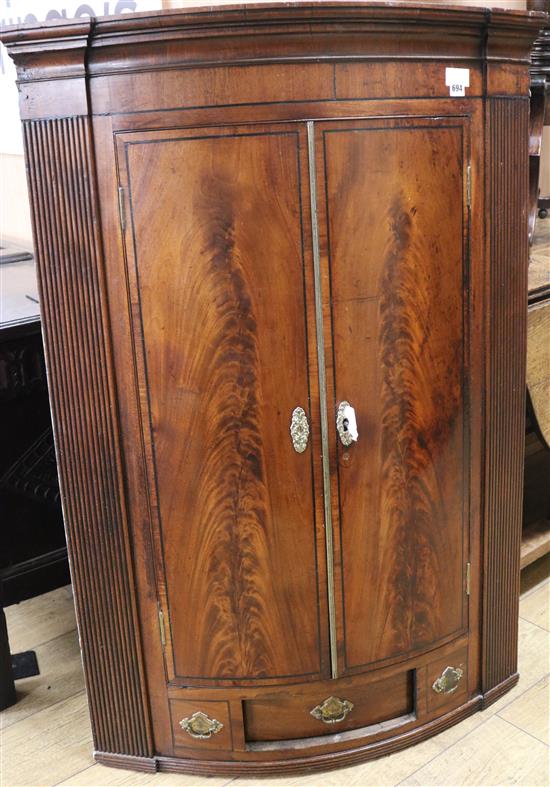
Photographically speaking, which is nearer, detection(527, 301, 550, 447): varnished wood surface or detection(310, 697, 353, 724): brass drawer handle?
detection(310, 697, 353, 724): brass drawer handle

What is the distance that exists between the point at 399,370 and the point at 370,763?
93 cm

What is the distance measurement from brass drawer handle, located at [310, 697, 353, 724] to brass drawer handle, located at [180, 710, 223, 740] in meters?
0.22

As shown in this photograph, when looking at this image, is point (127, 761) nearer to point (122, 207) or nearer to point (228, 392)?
point (228, 392)

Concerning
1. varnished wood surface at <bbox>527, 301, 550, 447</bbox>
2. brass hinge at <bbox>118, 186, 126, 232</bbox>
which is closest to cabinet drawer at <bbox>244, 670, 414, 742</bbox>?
varnished wood surface at <bbox>527, 301, 550, 447</bbox>

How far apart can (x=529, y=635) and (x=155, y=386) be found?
4.50ft

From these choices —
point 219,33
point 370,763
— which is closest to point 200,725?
point 370,763

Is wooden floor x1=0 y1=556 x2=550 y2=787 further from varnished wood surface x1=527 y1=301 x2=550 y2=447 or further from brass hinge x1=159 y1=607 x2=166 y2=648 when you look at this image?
varnished wood surface x1=527 y1=301 x2=550 y2=447

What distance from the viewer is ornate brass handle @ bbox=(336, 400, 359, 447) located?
5.81 feet

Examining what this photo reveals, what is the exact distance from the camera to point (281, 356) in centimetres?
172

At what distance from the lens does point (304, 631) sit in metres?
1.89

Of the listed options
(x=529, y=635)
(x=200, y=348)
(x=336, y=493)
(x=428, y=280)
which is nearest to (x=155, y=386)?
(x=200, y=348)

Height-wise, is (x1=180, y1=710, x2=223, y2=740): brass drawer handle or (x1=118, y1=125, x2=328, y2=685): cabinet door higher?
(x1=118, y1=125, x2=328, y2=685): cabinet door

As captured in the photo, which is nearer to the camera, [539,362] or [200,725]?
[200,725]

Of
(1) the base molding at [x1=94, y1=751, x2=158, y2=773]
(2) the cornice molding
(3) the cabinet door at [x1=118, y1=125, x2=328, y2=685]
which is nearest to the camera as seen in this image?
(2) the cornice molding
